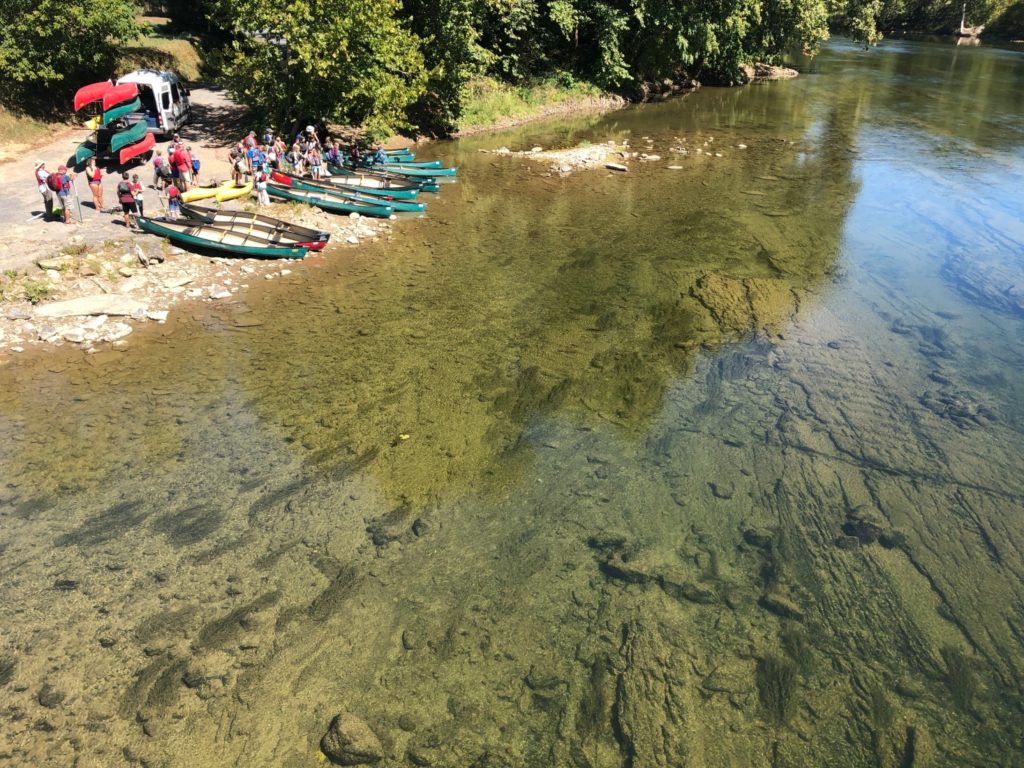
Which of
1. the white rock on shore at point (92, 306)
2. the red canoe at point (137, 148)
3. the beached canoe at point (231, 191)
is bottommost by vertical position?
the white rock on shore at point (92, 306)

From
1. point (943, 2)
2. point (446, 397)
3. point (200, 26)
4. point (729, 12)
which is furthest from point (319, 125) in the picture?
point (943, 2)

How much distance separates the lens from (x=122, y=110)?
26.1 metres

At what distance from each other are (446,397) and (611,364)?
4.22 metres

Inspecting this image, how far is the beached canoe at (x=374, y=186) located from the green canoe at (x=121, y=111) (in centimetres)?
714

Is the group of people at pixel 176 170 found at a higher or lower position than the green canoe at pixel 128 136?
lower

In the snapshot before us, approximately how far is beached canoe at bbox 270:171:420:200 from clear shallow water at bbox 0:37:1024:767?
5.67 meters

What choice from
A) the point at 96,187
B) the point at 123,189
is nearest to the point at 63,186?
the point at 96,187

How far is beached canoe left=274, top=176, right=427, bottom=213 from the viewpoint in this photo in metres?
24.5

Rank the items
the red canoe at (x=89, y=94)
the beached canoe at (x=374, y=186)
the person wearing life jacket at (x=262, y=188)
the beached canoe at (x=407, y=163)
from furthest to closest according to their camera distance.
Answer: the beached canoe at (x=407, y=163) → the beached canoe at (x=374, y=186) → the red canoe at (x=89, y=94) → the person wearing life jacket at (x=262, y=188)

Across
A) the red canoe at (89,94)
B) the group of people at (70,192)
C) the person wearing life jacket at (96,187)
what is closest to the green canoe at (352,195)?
the group of people at (70,192)

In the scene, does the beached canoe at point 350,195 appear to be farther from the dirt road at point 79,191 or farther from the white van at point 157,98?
the white van at point 157,98

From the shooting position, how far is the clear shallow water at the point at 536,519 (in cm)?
833

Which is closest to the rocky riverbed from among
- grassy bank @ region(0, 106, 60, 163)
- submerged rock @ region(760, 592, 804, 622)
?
grassy bank @ region(0, 106, 60, 163)

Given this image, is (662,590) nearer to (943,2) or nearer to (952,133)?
(952,133)
